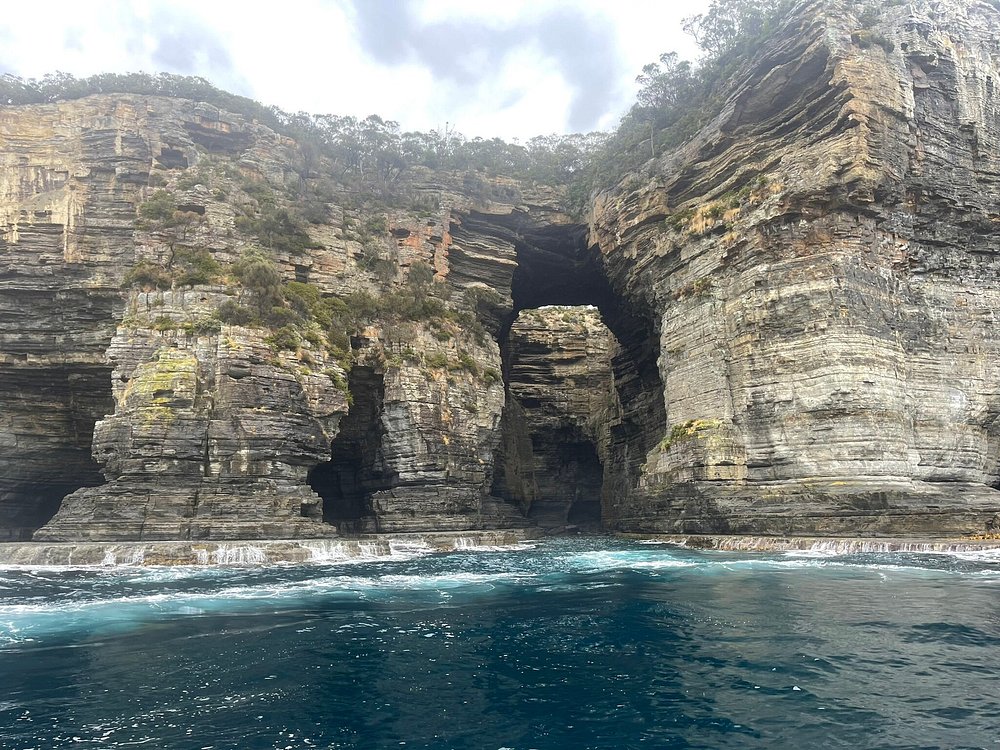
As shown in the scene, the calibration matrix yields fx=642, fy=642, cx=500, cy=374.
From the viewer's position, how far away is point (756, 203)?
34906 mm

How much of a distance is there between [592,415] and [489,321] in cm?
1432

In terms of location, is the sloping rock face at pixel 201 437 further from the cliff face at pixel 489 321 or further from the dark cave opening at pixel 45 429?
the dark cave opening at pixel 45 429

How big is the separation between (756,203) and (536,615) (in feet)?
96.9

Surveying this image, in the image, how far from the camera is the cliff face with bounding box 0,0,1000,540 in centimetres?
2998

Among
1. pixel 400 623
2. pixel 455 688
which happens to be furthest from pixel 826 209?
pixel 455 688

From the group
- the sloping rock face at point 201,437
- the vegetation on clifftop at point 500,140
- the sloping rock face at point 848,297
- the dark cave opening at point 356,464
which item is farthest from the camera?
the vegetation on clifftop at point 500,140

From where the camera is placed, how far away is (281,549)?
88.6 ft

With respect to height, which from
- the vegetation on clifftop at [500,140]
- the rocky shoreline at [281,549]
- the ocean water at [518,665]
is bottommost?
the rocky shoreline at [281,549]

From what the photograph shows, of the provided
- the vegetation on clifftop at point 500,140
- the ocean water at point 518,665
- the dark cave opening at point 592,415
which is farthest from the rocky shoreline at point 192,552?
the vegetation on clifftop at point 500,140

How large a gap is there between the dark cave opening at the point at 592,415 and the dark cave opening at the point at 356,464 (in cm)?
1032

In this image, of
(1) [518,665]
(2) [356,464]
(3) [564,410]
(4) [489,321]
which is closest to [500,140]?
(4) [489,321]

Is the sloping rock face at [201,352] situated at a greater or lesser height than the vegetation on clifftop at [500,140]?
lesser

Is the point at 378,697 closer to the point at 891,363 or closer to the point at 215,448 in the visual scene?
the point at 215,448

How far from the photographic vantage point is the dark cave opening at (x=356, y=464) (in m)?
38.7
